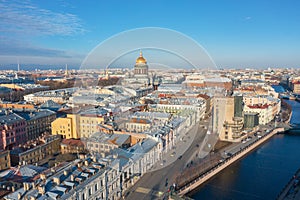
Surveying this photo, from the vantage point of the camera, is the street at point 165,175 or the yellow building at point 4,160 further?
the yellow building at point 4,160

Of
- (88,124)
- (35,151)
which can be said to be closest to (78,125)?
(88,124)

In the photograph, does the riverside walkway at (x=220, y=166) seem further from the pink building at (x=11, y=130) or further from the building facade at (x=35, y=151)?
the pink building at (x=11, y=130)

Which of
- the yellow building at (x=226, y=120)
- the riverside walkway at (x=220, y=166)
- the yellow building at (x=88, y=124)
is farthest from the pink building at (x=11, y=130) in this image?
the yellow building at (x=226, y=120)

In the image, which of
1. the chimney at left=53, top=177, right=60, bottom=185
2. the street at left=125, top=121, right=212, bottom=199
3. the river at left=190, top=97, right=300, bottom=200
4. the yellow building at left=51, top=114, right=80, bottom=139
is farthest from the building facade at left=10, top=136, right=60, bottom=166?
the river at left=190, top=97, right=300, bottom=200

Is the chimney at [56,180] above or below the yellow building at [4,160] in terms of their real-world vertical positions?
above

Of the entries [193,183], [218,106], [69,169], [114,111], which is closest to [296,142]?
[218,106]
